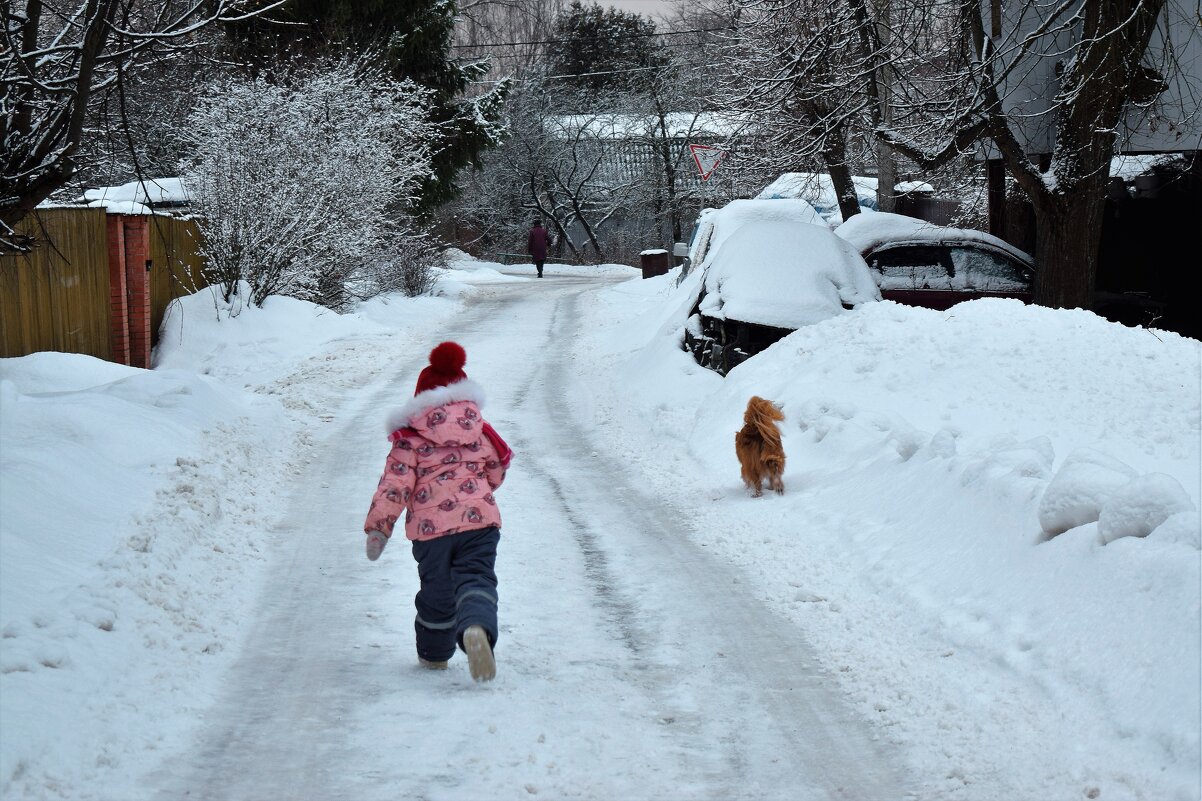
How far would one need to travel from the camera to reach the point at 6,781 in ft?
12.7

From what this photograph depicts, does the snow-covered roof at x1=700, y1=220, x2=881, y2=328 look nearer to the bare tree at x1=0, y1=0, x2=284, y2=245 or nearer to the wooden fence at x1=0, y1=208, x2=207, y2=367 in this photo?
the wooden fence at x1=0, y1=208, x2=207, y2=367

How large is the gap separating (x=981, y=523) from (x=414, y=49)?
2157 centimetres

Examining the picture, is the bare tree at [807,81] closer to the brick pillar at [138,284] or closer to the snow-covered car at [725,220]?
the snow-covered car at [725,220]

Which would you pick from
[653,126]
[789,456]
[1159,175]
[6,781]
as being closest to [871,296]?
[789,456]

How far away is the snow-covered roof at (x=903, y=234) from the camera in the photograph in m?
14.4

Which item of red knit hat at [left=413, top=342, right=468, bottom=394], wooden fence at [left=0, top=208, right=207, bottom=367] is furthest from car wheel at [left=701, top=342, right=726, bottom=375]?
red knit hat at [left=413, top=342, right=468, bottom=394]

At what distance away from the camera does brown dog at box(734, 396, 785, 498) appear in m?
8.64

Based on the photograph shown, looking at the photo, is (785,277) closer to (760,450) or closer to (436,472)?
(760,450)

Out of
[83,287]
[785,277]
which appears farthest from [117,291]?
[785,277]

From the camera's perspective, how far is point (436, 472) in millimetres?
5273

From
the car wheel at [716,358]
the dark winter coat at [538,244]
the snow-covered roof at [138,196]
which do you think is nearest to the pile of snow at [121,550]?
the car wheel at [716,358]

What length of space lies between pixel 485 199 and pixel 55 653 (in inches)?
1651

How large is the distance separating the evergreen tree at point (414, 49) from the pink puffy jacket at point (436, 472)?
17.0 m

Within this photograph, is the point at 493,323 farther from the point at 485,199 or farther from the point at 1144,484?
the point at 485,199
